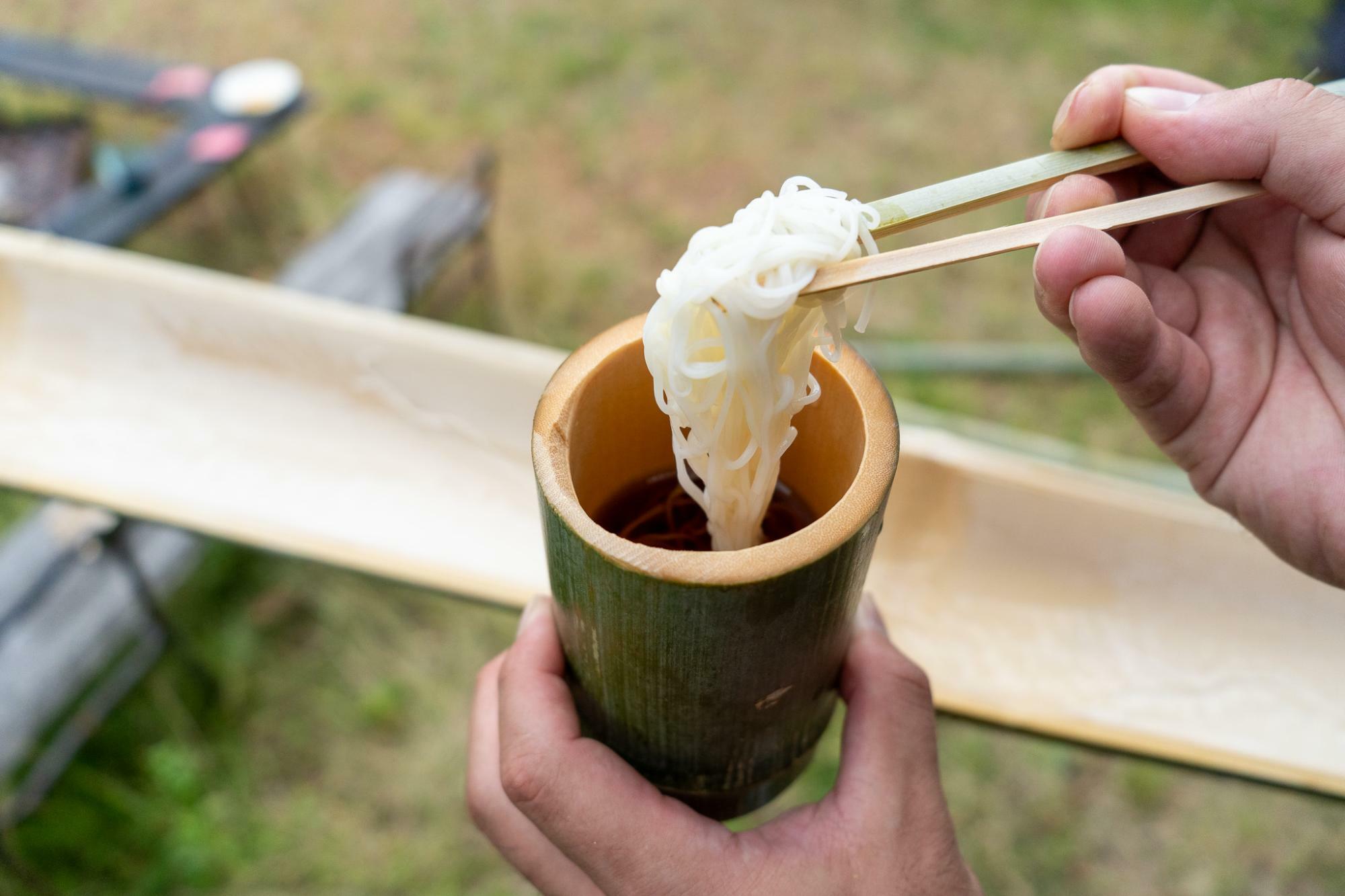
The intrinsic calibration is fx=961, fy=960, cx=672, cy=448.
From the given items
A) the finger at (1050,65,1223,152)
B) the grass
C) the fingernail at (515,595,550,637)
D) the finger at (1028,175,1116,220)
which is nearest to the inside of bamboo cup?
the fingernail at (515,595,550,637)

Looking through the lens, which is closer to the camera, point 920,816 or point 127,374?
point 920,816

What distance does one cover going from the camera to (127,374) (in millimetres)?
2117

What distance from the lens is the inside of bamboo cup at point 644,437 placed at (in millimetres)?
1219

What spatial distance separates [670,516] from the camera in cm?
141

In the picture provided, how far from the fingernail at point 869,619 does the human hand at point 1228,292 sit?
1.58 feet

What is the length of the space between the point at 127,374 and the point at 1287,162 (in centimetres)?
219

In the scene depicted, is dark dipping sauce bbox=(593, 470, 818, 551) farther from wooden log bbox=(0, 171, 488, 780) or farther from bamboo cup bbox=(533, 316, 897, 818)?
wooden log bbox=(0, 171, 488, 780)

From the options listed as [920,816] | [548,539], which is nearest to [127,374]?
[548,539]

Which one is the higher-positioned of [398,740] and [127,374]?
[127,374]

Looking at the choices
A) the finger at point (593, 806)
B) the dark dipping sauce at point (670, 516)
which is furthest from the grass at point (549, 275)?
the finger at point (593, 806)

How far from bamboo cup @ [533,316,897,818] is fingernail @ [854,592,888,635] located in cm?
10

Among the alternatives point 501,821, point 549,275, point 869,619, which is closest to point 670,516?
point 869,619

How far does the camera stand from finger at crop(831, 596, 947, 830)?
1.25 meters

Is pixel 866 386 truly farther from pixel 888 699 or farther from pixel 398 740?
pixel 398 740
